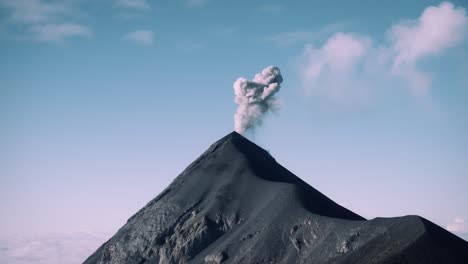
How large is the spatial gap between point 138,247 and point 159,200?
18.7m

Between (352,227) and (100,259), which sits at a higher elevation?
(100,259)

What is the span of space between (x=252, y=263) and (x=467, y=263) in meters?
38.6

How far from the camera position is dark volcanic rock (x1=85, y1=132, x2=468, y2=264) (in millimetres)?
101250

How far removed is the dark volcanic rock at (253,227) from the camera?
332 ft

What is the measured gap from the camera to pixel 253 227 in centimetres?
12812

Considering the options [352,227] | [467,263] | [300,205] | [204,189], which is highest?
[204,189]

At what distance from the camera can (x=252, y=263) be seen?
381ft

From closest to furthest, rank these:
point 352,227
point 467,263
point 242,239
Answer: point 467,263 < point 352,227 < point 242,239

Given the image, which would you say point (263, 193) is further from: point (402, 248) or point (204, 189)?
point (402, 248)

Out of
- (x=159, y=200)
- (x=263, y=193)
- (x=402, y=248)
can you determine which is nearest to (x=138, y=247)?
(x=159, y=200)

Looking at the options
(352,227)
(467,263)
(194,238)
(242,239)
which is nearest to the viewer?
(467,263)

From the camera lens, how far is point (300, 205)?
12988cm

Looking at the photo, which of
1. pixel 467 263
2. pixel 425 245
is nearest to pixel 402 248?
pixel 425 245

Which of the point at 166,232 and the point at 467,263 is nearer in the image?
the point at 467,263
